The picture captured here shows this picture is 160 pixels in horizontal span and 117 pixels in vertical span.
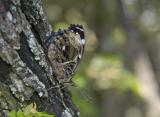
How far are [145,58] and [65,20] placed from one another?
1495 millimetres

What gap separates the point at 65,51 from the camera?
2744 millimetres

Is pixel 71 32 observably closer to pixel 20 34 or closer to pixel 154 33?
pixel 20 34

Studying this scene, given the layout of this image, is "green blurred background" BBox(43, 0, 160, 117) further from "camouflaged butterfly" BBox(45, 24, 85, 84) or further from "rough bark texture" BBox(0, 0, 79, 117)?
"rough bark texture" BBox(0, 0, 79, 117)

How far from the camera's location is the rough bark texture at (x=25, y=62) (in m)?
2.33

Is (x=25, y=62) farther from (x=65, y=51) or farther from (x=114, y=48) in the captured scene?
(x=114, y=48)

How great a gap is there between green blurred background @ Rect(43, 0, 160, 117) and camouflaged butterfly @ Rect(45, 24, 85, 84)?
4557 mm

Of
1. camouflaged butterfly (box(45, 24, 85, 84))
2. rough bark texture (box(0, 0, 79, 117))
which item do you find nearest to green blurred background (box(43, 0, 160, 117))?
camouflaged butterfly (box(45, 24, 85, 84))

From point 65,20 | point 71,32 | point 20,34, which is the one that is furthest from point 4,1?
point 65,20

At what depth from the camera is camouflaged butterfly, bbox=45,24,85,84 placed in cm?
269

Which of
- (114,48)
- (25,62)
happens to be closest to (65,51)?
(25,62)

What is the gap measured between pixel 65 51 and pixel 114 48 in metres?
6.86

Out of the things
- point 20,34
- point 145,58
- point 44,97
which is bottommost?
point 44,97

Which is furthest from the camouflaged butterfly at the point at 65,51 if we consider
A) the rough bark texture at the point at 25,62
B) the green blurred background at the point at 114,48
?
the green blurred background at the point at 114,48

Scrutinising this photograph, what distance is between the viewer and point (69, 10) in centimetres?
951
